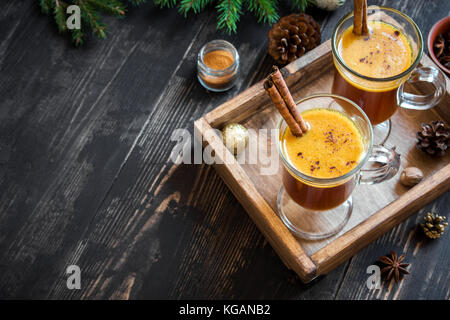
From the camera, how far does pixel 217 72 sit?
138 centimetres

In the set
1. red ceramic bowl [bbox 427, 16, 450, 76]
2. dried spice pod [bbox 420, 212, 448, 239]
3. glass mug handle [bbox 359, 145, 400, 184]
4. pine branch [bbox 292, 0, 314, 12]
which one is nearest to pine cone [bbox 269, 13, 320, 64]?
pine branch [bbox 292, 0, 314, 12]

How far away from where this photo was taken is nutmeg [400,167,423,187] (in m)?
1.20

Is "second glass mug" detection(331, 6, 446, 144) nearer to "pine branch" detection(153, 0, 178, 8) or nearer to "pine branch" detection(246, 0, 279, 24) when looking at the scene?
"pine branch" detection(246, 0, 279, 24)

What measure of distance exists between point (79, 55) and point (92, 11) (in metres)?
0.14

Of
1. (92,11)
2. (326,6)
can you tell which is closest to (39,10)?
(92,11)

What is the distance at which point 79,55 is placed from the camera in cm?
152

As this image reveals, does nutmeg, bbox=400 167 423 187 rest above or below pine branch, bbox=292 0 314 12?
below

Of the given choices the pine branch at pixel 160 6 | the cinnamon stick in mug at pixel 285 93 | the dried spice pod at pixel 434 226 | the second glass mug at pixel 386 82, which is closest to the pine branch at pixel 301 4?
the pine branch at pixel 160 6

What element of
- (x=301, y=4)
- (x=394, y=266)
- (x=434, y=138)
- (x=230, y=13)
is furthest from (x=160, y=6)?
(x=394, y=266)

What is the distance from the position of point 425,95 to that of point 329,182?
41cm

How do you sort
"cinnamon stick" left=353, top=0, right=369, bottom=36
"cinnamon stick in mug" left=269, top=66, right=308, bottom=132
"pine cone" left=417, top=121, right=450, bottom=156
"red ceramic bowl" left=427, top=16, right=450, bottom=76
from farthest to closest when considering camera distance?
"red ceramic bowl" left=427, top=16, right=450, bottom=76, "pine cone" left=417, top=121, right=450, bottom=156, "cinnamon stick" left=353, top=0, right=369, bottom=36, "cinnamon stick in mug" left=269, top=66, right=308, bottom=132

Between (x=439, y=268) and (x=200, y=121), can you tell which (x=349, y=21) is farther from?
(x=439, y=268)

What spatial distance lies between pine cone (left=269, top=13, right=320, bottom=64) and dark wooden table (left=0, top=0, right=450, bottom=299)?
0.30 ft

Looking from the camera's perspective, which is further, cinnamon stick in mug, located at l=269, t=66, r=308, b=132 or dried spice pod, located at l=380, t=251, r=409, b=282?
dried spice pod, located at l=380, t=251, r=409, b=282
